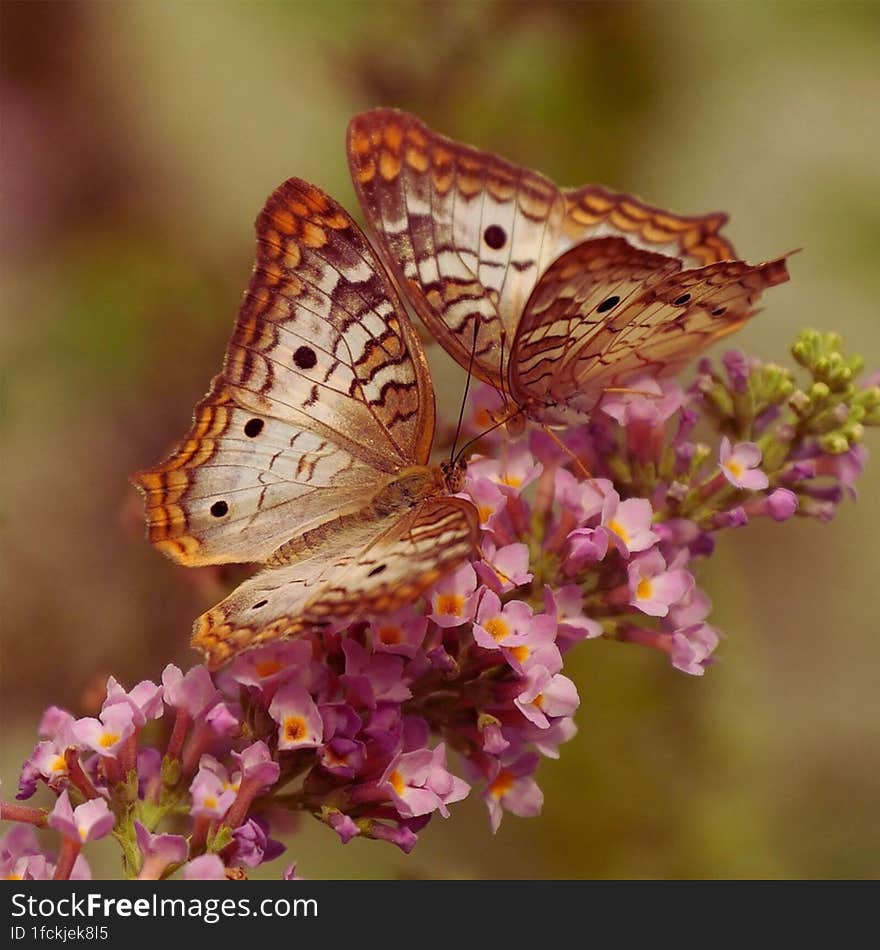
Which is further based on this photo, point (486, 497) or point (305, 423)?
point (305, 423)

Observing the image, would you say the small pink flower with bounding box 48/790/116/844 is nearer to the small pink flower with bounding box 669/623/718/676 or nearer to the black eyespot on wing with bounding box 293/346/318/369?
the black eyespot on wing with bounding box 293/346/318/369

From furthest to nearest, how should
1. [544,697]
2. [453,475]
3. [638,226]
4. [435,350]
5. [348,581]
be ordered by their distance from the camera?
[435,350] < [638,226] < [453,475] < [544,697] < [348,581]

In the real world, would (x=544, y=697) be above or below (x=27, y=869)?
above

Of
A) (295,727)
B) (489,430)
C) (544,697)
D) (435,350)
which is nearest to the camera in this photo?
(295,727)

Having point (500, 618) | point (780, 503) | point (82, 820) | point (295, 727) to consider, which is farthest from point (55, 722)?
point (780, 503)

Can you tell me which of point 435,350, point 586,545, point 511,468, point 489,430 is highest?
point 435,350

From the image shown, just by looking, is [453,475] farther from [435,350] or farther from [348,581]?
[435,350]
